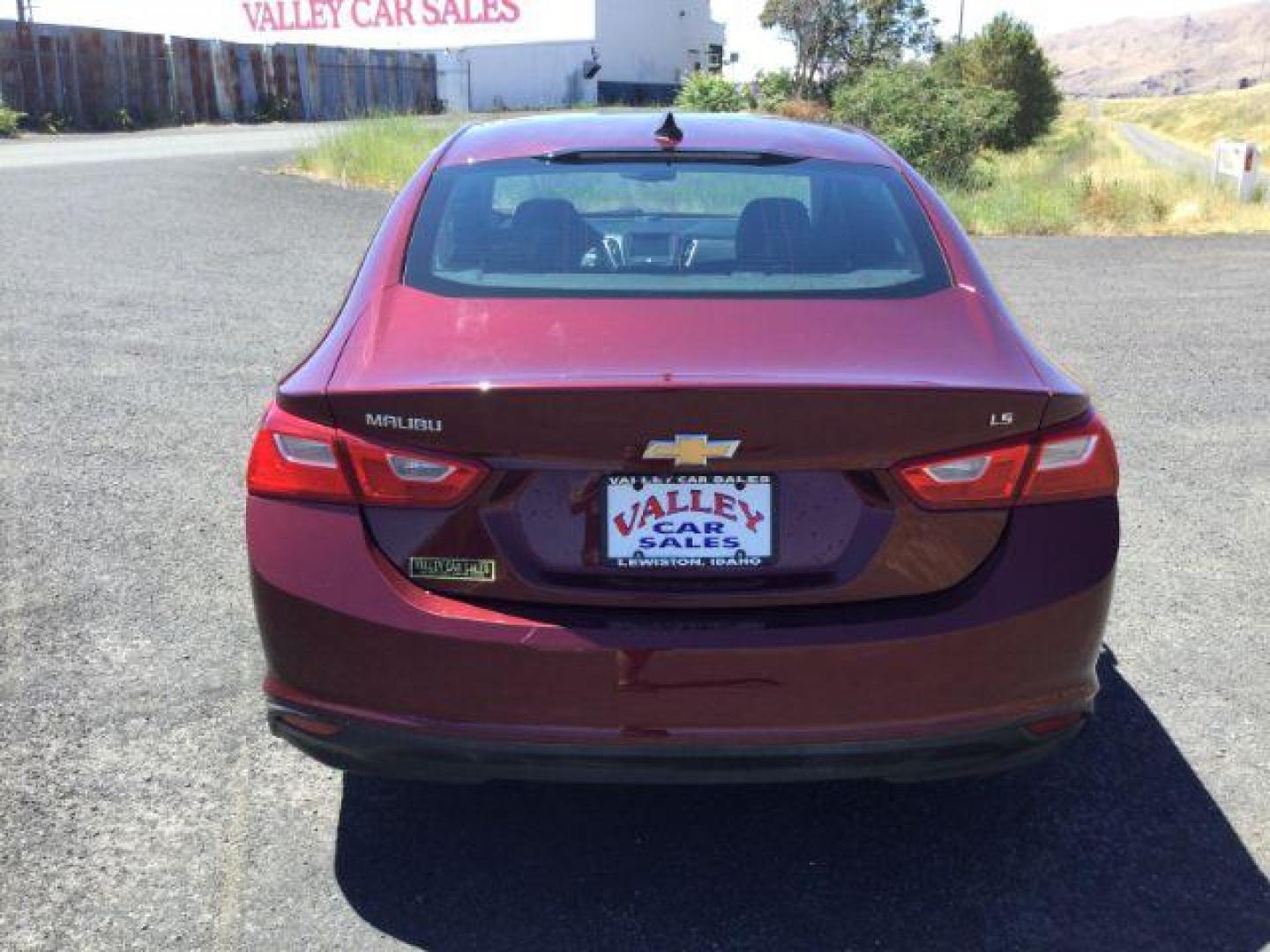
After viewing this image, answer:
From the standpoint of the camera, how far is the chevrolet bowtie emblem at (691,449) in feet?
7.89

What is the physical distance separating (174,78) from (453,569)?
125ft

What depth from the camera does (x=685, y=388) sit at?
242 centimetres

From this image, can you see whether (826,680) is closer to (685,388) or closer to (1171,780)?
(685,388)

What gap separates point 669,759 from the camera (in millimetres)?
2508

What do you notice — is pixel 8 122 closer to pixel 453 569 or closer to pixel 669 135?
pixel 669 135

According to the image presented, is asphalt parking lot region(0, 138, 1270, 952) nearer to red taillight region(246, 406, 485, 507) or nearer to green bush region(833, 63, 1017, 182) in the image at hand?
red taillight region(246, 406, 485, 507)

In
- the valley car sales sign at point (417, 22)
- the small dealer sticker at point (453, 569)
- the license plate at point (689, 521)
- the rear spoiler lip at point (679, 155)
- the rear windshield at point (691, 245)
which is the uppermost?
the valley car sales sign at point (417, 22)

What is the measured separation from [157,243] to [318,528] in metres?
10.9

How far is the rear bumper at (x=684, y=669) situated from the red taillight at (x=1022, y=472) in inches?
1.7

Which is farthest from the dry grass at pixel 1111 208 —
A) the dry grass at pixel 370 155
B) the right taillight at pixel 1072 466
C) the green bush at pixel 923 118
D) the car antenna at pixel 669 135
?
the right taillight at pixel 1072 466

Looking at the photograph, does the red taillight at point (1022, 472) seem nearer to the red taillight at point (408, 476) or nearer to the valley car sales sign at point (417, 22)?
the red taillight at point (408, 476)

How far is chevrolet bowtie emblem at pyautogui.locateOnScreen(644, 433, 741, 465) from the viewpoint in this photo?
240 cm

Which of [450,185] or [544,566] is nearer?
[544,566]

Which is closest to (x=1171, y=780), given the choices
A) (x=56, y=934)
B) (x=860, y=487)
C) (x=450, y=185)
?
(x=860, y=487)
